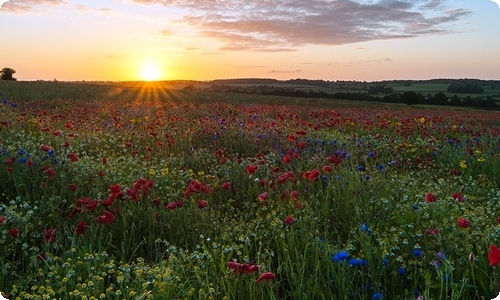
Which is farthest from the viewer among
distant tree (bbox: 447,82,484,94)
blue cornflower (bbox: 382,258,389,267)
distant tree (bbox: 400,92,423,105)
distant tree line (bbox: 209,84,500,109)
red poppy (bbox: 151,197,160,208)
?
distant tree (bbox: 400,92,423,105)

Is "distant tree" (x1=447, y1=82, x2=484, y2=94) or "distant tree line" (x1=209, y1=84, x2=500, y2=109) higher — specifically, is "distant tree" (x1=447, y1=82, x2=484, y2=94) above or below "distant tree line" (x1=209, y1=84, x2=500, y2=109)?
above

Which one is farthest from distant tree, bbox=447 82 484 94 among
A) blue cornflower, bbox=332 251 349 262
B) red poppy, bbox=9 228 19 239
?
red poppy, bbox=9 228 19 239

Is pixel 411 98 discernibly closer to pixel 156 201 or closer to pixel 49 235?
pixel 156 201

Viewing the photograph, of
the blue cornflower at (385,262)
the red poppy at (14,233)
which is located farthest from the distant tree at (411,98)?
the red poppy at (14,233)

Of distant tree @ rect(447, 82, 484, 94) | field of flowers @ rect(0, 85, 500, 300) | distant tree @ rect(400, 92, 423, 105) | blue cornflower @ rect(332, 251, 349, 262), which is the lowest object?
distant tree @ rect(400, 92, 423, 105)

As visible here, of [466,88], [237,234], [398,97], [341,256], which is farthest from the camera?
[398,97]

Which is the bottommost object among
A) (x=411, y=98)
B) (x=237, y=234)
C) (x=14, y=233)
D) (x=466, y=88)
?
(x=411, y=98)

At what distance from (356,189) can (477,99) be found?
4966 centimetres

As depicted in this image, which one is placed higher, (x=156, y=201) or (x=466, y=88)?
(x=466, y=88)

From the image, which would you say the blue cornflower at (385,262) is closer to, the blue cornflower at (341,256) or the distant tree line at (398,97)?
the blue cornflower at (341,256)

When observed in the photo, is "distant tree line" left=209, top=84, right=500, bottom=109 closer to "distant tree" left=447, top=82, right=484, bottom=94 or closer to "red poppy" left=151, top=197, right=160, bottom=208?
"distant tree" left=447, top=82, right=484, bottom=94

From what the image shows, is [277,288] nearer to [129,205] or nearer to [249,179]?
[129,205]

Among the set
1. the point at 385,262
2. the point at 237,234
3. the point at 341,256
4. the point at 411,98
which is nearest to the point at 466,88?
the point at 411,98

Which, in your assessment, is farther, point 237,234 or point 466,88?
point 466,88
